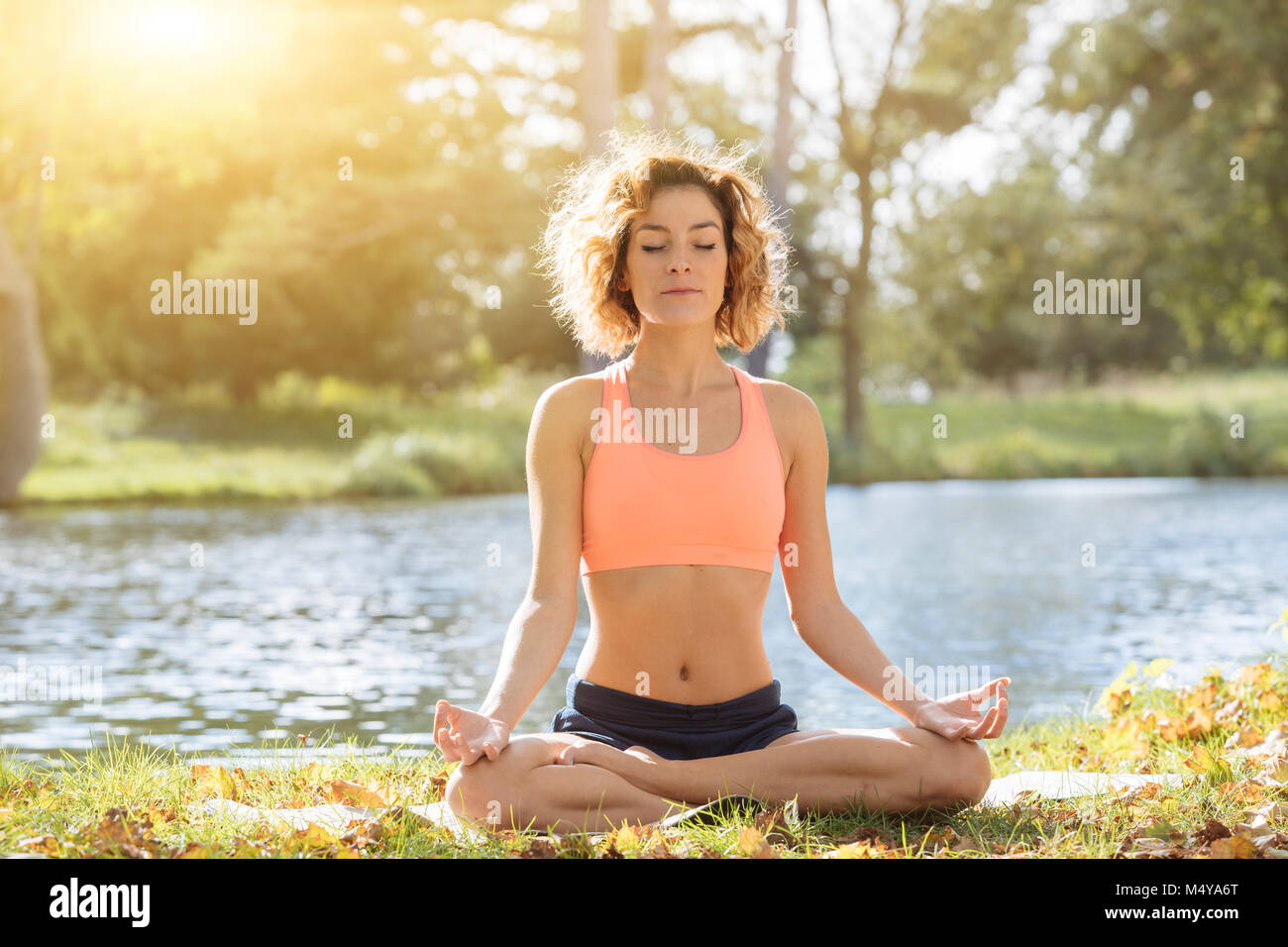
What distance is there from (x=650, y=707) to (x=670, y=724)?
0.07 meters

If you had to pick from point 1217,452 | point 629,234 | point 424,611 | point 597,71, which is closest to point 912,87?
point 1217,452

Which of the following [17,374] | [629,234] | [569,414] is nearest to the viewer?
[569,414]

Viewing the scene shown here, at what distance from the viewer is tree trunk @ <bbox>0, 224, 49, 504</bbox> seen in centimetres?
1873

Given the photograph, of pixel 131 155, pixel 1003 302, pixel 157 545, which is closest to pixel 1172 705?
pixel 157 545

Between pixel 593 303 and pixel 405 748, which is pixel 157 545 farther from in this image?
pixel 593 303

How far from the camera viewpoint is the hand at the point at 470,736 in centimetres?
320

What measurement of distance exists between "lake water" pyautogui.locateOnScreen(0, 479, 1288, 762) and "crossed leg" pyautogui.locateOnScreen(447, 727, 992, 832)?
67.5 inches

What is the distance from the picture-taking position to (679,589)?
3.52 metres

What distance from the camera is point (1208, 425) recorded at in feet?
74.4

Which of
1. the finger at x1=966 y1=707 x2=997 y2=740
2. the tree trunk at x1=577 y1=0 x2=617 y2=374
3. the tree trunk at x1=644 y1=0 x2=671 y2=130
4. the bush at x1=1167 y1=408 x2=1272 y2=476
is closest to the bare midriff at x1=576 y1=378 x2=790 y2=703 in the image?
the finger at x1=966 y1=707 x2=997 y2=740

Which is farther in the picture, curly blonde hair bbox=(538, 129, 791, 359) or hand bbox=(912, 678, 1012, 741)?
curly blonde hair bbox=(538, 129, 791, 359)

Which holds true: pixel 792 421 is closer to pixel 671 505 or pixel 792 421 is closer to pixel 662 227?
pixel 671 505

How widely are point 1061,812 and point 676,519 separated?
1217mm

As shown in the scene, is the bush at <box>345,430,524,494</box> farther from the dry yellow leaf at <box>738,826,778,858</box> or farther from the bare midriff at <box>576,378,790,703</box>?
the dry yellow leaf at <box>738,826,778,858</box>
